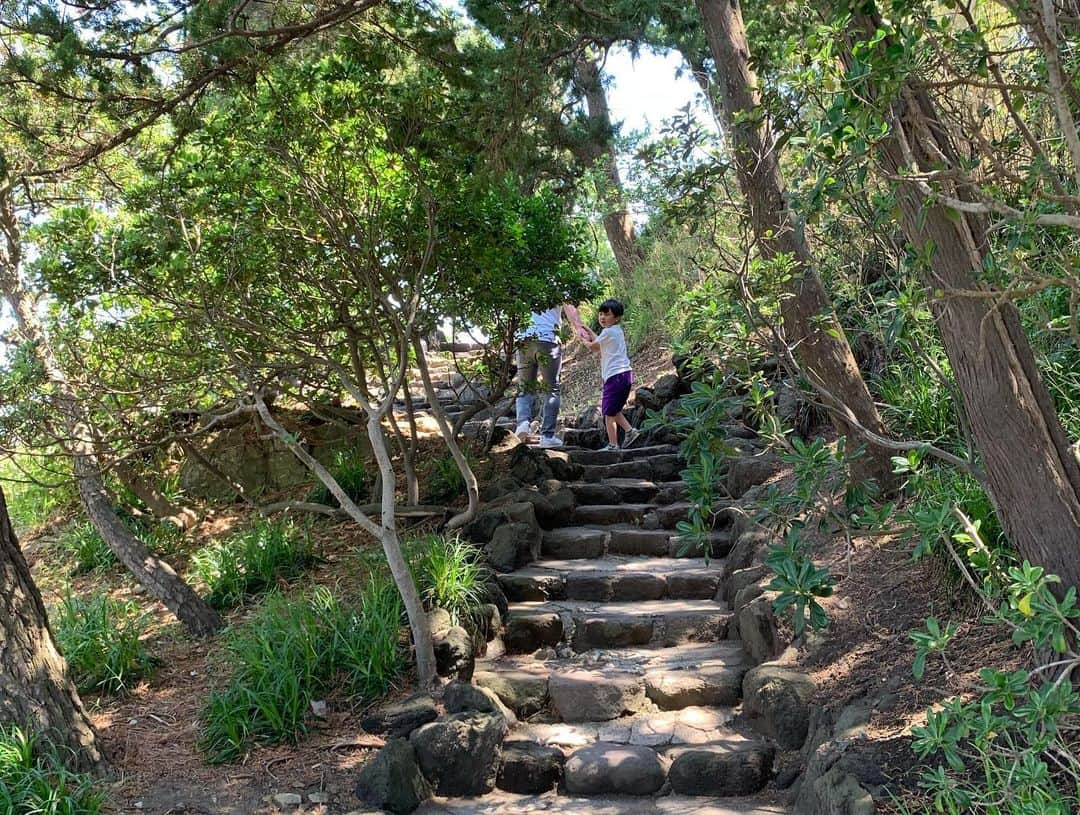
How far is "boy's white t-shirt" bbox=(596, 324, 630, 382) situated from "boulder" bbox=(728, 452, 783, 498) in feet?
5.69

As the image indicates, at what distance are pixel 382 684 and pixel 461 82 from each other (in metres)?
3.73

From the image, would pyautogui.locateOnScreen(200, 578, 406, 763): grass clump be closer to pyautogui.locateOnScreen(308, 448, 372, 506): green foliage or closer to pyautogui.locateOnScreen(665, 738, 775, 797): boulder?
pyautogui.locateOnScreen(665, 738, 775, 797): boulder

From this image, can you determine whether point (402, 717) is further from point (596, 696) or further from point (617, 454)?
point (617, 454)

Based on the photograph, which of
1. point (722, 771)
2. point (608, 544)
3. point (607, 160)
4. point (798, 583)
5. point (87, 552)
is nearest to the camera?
point (798, 583)

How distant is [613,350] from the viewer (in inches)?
363

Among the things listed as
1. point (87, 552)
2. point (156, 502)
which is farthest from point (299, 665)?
point (87, 552)

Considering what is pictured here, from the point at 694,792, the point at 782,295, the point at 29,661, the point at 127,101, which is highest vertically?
the point at 127,101

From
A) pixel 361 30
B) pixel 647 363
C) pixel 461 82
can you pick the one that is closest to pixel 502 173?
pixel 461 82

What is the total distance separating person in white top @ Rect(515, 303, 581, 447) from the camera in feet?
28.5

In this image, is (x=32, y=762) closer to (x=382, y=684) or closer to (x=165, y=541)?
(x=382, y=684)

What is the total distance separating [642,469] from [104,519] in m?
4.78

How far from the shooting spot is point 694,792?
4.55 m

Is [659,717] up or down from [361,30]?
down

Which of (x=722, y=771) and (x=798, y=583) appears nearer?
(x=798, y=583)
